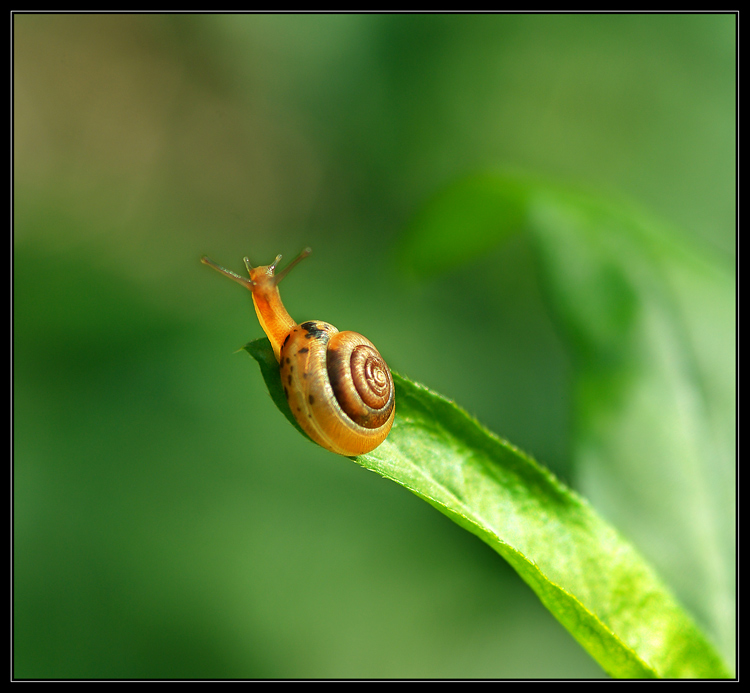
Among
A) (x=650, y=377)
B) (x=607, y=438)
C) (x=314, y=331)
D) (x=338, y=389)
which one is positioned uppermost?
(x=650, y=377)

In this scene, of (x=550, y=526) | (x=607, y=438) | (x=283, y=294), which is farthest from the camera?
(x=283, y=294)

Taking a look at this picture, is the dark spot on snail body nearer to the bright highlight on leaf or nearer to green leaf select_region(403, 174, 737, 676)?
the bright highlight on leaf

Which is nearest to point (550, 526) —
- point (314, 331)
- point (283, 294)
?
point (314, 331)

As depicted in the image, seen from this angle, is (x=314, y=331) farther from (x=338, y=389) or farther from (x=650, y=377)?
(x=650, y=377)

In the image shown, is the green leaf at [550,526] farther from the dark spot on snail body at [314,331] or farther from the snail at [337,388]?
the dark spot on snail body at [314,331]

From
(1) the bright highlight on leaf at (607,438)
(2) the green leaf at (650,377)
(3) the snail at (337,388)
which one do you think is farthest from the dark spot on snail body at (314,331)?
(2) the green leaf at (650,377)

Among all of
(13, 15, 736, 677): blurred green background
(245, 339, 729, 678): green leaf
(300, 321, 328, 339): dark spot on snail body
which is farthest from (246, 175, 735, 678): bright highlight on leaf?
(13, 15, 736, 677): blurred green background

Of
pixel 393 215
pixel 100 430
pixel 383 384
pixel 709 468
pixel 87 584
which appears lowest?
pixel 87 584

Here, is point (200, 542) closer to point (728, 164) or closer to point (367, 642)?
point (367, 642)

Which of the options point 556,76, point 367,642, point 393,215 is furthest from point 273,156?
point 367,642
